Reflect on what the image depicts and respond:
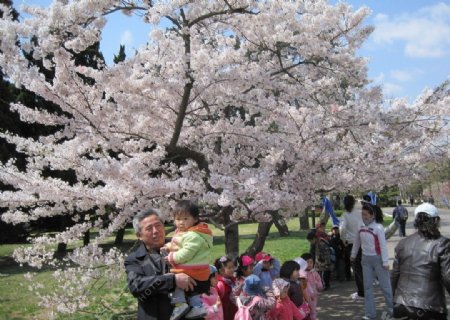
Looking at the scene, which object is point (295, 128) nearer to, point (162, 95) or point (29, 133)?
point (162, 95)

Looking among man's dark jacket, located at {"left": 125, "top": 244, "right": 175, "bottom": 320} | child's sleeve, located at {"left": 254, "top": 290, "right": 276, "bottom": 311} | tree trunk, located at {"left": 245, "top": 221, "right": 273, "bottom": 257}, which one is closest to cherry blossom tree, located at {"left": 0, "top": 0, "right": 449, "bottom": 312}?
tree trunk, located at {"left": 245, "top": 221, "right": 273, "bottom": 257}

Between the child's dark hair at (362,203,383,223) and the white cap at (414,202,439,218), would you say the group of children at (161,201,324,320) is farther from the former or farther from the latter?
the white cap at (414,202,439,218)

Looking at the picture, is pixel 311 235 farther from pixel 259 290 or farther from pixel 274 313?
pixel 259 290

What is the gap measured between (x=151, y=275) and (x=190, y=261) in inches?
11.7

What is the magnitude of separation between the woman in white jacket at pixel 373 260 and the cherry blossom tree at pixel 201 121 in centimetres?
87

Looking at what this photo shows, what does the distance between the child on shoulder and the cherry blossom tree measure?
1774mm

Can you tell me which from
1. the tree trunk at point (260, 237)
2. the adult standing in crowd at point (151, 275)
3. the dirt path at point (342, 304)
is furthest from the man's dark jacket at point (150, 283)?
the tree trunk at point (260, 237)

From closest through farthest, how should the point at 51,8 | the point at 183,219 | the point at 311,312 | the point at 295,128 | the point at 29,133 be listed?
the point at 183,219, the point at 51,8, the point at 311,312, the point at 295,128, the point at 29,133

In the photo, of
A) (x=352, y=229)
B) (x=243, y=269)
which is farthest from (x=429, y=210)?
(x=352, y=229)

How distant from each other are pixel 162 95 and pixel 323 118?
2.66m

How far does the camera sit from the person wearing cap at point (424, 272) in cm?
325

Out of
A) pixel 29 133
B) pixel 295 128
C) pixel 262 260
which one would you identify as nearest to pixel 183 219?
pixel 262 260

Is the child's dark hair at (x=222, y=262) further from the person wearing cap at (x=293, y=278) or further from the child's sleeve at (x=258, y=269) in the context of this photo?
the person wearing cap at (x=293, y=278)

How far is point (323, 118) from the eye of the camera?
278 inches
